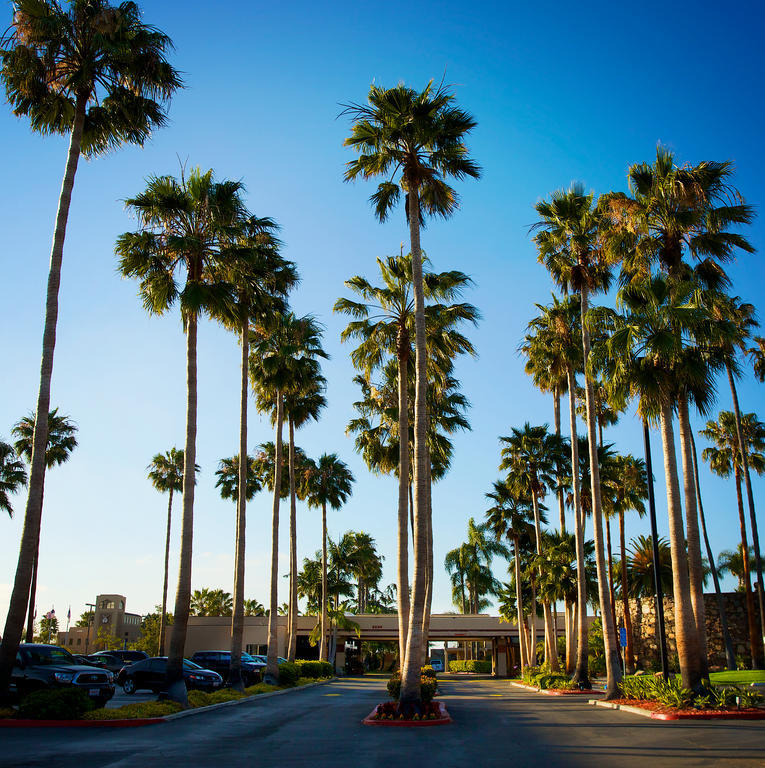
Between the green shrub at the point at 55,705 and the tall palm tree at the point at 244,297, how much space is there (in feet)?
34.6

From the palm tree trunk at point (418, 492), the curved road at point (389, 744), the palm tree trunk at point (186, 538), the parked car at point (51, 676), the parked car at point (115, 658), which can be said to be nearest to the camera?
the curved road at point (389, 744)

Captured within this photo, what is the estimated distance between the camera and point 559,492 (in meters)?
40.8

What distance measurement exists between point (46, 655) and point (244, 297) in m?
13.2

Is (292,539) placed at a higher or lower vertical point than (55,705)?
higher

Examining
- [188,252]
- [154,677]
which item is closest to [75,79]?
[188,252]

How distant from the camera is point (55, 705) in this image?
15.3 meters

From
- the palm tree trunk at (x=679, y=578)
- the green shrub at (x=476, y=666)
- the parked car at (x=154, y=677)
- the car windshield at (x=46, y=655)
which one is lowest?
the green shrub at (x=476, y=666)

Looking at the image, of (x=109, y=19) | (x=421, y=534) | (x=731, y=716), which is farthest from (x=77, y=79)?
(x=731, y=716)

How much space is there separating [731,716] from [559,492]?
78.8ft

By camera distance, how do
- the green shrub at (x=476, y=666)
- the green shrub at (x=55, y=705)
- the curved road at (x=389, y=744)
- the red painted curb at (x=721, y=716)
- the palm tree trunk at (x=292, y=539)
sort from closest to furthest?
1. the curved road at (x=389, y=744)
2. the green shrub at (x=55, y=705)
3. the red painted curb at (x=721, y=716)
4. the palm tree trunk at (x=292, y=539)
5. the green shrub at (x=476, y=666)

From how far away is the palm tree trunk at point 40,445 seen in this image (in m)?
16.1

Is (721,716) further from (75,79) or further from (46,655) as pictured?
(75,79)

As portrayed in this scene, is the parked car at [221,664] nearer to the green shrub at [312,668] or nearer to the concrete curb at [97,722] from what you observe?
the green shrub at [312,668]

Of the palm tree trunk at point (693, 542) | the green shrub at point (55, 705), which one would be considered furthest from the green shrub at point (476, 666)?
the green shrub at point (55, 705)
